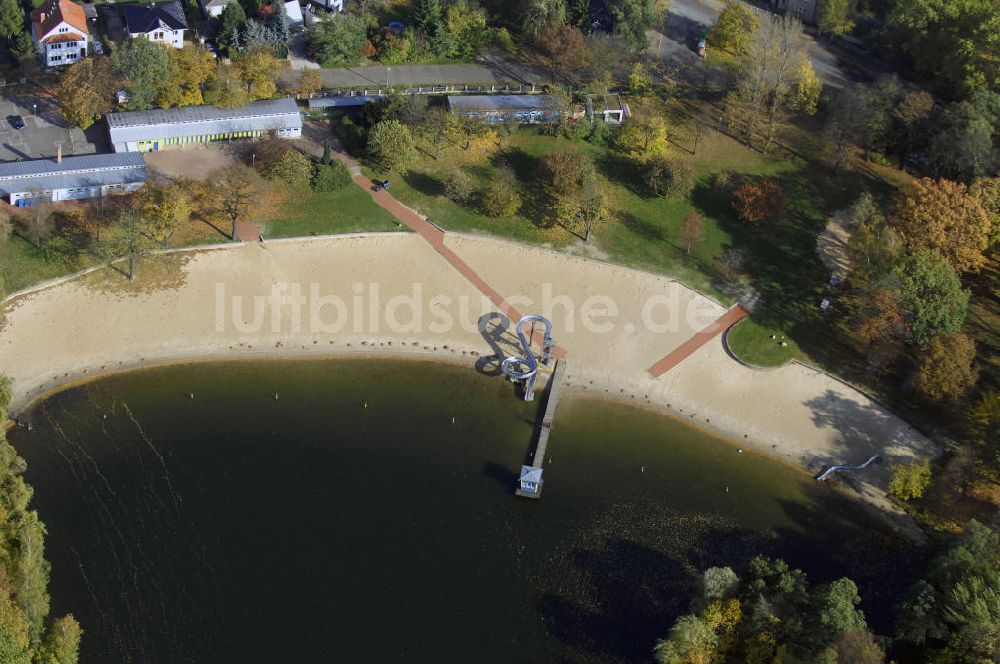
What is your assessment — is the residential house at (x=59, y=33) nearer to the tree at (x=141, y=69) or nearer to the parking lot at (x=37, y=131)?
the parking lot at (x=37, y=131)

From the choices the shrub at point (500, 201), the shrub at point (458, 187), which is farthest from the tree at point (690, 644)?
the shrub at point (458, 187)

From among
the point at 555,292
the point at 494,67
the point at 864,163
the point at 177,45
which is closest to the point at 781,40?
the point at 864,163

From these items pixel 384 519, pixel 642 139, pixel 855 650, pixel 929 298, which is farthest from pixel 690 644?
pixel 642 139

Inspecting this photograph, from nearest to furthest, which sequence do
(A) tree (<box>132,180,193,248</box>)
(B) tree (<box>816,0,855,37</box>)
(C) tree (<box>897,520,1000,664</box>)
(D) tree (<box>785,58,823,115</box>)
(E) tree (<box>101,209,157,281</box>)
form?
(C) tree (<box>897,520,1000,664</box>), (E) tree (<box>101,209,157,281</box>), (A) tree (<box>132,180,193,248</box>), (D) tree (<box>785,58,823,115</box>), (B) tree (<box>816,0,855,37</box>)

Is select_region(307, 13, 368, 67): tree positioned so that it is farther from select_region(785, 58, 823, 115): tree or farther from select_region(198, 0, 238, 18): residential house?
select_region(785, 58, 823, 115): tree

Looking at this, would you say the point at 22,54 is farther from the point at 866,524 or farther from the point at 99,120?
the point at 866,524

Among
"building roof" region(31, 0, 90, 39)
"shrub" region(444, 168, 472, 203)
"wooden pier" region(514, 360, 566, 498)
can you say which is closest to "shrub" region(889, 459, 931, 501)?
"wooden pier" region(514, 360, 566, 498)
